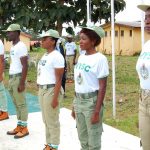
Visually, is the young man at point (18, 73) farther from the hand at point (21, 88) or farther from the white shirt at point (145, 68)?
the white shirt at point (145, 68)

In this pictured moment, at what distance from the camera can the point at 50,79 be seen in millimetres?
4492

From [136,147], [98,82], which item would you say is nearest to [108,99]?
[136,147]

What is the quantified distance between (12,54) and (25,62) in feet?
0.80

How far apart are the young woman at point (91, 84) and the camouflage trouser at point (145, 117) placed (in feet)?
1.54

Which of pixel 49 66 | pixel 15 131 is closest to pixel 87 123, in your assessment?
pixel 49 66

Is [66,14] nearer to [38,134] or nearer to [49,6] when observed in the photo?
[49,6]

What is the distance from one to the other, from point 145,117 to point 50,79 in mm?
1536

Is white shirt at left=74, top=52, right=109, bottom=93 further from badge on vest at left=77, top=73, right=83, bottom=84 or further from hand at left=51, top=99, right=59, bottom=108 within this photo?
hand at left=51, top=99, right=59, bottom=108

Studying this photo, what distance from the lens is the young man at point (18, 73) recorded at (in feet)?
17.3

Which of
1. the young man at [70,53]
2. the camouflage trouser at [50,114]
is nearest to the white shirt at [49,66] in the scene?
the camouflage trouser at [50,114]

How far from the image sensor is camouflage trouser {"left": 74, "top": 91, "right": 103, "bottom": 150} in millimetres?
3686

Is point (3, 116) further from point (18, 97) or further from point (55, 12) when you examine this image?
point (55, 12)

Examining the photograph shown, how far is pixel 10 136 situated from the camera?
5711mm

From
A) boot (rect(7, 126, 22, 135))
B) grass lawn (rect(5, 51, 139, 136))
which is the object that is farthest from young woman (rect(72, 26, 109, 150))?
Answer: grass lawn (rect(5, 51, 139, 136))
